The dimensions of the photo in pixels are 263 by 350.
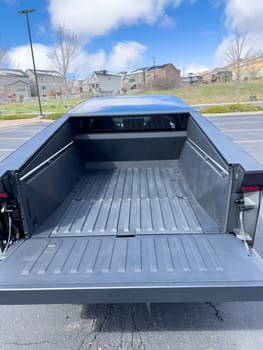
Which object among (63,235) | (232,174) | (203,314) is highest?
(232,174)

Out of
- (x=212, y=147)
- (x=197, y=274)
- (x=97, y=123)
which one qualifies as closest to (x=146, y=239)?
(x=197, y=274)

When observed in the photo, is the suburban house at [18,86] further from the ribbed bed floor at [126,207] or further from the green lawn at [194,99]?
the ribbed bed floor at [126,207]

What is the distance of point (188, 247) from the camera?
5.79 ft

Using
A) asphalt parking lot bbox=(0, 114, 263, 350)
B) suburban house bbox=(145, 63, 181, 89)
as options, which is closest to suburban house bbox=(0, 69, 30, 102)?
suburban house bbox=(145, 63, 181, 89)

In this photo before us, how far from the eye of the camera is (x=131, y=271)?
152cm

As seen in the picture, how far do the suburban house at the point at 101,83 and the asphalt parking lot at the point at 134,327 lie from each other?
67.1m

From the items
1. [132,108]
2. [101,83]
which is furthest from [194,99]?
[101,83]

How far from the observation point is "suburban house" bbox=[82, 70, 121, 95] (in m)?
66.1

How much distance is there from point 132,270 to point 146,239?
0.42m

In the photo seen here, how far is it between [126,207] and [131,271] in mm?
1065

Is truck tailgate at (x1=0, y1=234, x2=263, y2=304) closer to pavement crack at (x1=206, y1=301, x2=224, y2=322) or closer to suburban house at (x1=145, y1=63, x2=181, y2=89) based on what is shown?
pavement crack at (x1=206, y1=301, x2=224, y2=322)

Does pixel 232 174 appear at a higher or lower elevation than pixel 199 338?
higher

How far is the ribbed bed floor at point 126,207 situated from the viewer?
2115 millimetres

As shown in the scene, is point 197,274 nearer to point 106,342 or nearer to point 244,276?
point 244,276
